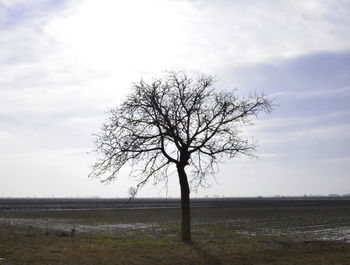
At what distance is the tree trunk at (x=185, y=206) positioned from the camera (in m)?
25.6

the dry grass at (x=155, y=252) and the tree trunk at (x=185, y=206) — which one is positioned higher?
the tree trunk at (x=185, y=206)

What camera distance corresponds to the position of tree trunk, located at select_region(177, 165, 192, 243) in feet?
83.9

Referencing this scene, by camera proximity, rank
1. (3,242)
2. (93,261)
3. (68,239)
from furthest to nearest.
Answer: (68,239) → (3,242) → (93,261)

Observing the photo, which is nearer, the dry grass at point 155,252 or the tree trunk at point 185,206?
the dry grass at point 155,252

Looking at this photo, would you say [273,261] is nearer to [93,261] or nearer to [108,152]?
[93,261]

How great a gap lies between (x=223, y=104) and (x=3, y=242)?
13.1 metres

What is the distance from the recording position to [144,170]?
26.2 metres

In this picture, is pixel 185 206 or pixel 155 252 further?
pixel 185 206

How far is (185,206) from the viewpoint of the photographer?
25.7 meters

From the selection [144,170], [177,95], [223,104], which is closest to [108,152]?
[144,170]

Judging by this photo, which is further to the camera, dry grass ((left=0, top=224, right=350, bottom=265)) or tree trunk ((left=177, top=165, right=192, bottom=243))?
tree trunk ((left=177, top=165, right=192, bottom=243))

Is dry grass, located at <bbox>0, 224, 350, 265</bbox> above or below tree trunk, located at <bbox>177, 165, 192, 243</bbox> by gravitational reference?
below

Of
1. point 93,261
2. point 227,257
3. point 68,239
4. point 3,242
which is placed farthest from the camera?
point 68,239

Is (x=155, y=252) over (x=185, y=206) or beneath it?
beneath
